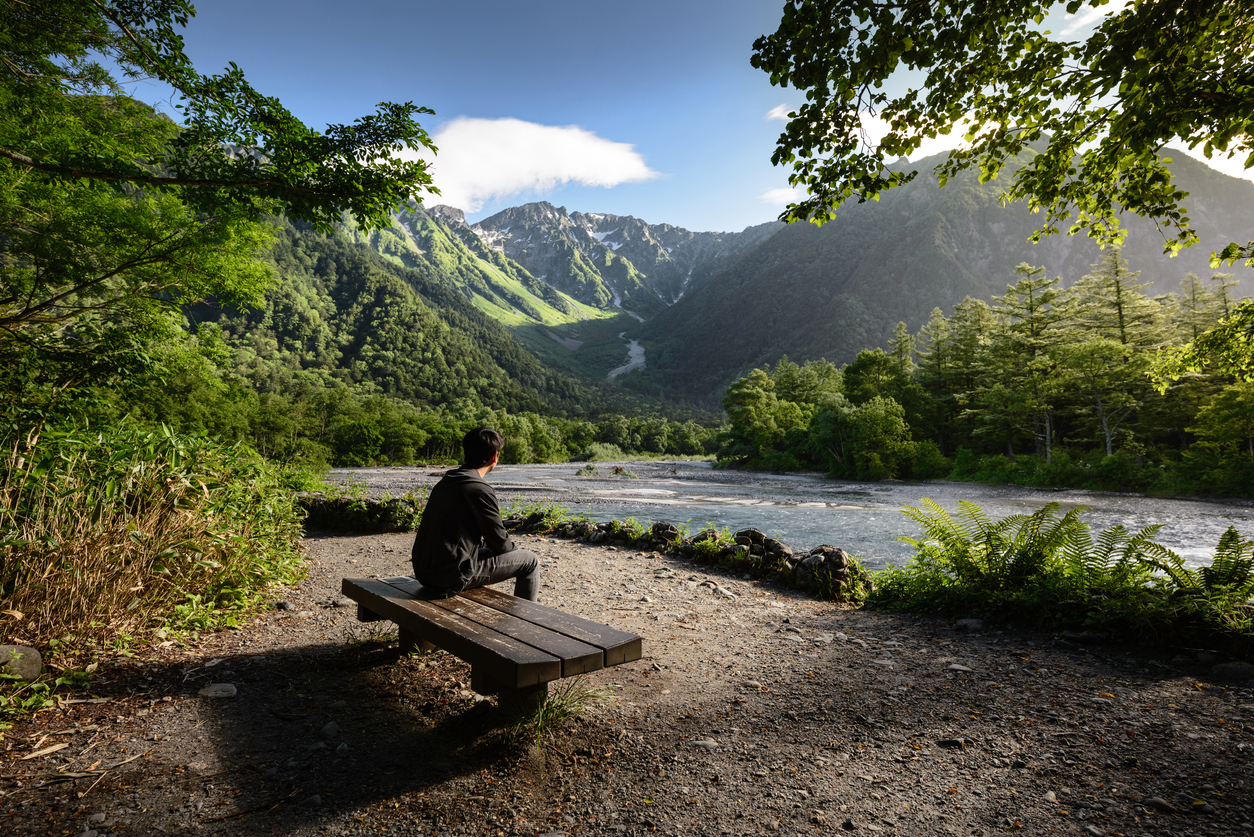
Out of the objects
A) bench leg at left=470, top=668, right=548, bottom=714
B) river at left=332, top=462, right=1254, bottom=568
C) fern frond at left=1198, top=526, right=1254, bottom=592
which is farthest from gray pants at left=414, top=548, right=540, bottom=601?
river at left=332, top=462, right=1254, bottom=568

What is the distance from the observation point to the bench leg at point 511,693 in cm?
285

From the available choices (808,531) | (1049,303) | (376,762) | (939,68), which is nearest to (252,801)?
(376,762)

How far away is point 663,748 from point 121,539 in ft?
13.6

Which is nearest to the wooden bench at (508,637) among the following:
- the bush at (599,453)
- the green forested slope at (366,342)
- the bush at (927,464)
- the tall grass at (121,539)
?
the tall grass at (121,539)

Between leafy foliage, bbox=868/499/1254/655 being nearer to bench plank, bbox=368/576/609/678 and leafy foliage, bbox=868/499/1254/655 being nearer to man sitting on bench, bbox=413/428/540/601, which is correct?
bench plank, bbox=368/576/609/678

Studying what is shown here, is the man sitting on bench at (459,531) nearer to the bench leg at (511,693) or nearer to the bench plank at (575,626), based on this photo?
the bench plank at (575,626)

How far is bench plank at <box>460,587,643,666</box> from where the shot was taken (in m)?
2.73

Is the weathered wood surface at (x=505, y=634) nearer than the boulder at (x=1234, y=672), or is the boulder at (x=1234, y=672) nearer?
the weathered wood surface at (x=505, y=634)

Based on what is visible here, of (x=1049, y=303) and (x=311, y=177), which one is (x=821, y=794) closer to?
(x=311, y=177)

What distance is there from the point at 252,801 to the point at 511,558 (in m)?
2.02

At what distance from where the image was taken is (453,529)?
372 centimetres

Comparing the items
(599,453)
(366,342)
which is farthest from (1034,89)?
(366,342)

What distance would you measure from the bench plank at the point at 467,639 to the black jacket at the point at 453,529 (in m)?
0.21

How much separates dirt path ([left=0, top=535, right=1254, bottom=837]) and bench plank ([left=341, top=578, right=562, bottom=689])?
539 millimetres
